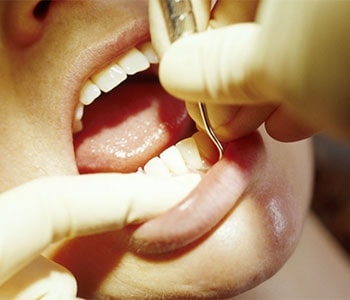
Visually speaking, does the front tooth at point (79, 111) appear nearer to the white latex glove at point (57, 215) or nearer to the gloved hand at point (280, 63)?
the white latex glove at point (57, 215)

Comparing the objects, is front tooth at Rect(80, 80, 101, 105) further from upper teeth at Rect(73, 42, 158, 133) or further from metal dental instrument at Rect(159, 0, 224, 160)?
metal dental instrument at Rect(159, 0, 224, 160)

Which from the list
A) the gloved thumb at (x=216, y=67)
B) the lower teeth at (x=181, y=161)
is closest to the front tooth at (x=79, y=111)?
the lower teeth at (x=181, y=161)

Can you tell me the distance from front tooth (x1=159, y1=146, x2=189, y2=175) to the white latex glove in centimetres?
8

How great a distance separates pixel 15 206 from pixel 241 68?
24 cm

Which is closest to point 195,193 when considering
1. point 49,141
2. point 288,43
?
point 49,141

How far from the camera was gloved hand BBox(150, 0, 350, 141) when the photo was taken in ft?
1.33

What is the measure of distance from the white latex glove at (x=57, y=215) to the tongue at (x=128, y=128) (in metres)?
0.19

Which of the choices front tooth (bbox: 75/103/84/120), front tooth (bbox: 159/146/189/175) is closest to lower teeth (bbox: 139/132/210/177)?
front tooth (bbox: 159/146/189/175)

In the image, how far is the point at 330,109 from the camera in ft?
1.35

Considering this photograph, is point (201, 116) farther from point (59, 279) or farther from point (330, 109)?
point (330, 109)

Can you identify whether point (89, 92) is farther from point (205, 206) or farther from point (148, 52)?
point (205, 206)

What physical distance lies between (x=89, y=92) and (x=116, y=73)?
0.04m

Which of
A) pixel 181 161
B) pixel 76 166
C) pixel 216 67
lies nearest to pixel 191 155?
pixel 181 161

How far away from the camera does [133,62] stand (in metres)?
0.86
